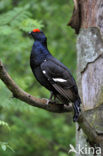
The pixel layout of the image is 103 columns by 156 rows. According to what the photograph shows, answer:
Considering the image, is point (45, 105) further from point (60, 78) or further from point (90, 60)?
point (90, 60)

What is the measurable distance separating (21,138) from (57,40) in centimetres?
288

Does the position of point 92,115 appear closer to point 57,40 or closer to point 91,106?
point 91,106

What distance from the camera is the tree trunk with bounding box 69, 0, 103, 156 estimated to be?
12.6 feet

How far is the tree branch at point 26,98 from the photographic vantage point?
112 inches

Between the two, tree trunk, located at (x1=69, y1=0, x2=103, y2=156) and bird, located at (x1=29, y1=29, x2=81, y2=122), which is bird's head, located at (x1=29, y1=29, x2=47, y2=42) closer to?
bird, located at (x1=29, y1=29, x2=81, y2=122)

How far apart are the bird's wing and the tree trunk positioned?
0.85 ft

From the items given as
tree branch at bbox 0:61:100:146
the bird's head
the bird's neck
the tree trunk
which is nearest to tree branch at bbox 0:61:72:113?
tree branch at bbox 0:61:100:146

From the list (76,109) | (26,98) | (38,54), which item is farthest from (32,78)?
(26,98)

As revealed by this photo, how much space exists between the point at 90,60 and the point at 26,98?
3.92 feet

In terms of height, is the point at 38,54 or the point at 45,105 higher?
the point at 38,54

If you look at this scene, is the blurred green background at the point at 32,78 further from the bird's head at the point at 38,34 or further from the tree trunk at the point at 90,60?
the tree trunk at the point at 90,60

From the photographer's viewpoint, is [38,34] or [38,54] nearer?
[38,54]

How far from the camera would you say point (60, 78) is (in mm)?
3814

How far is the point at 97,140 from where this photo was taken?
371 cm
